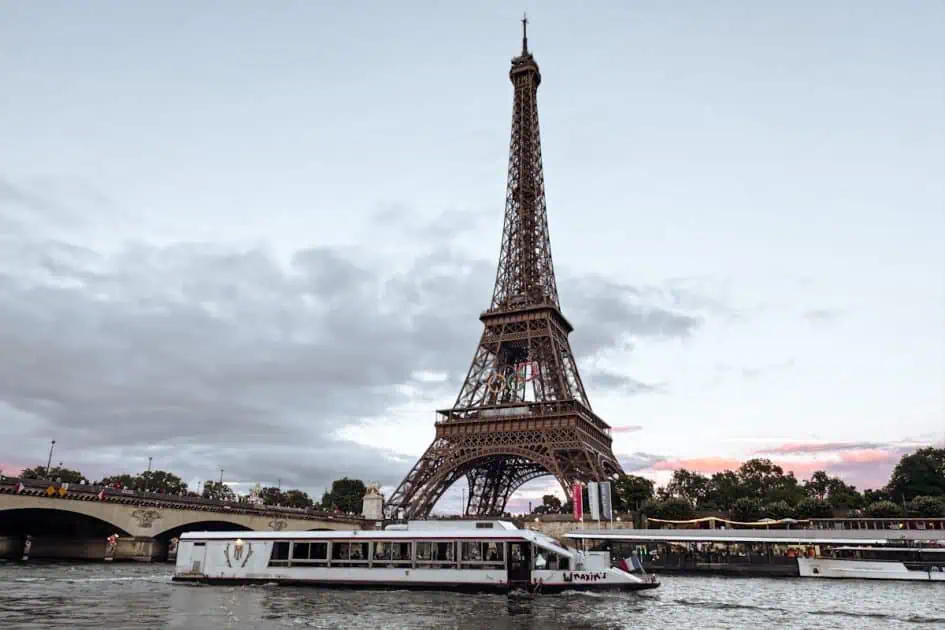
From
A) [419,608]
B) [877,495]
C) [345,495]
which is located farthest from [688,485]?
[419,608]

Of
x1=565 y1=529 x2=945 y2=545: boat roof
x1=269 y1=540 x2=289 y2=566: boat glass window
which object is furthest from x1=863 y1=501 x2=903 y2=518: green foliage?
x1=269 y1=540 x2=289 y2=566: boat glass window

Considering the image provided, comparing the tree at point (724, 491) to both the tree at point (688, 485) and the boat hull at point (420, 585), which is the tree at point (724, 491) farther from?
the boat hull at point (420, 585)

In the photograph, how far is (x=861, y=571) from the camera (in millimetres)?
54344

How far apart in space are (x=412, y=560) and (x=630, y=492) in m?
55.8

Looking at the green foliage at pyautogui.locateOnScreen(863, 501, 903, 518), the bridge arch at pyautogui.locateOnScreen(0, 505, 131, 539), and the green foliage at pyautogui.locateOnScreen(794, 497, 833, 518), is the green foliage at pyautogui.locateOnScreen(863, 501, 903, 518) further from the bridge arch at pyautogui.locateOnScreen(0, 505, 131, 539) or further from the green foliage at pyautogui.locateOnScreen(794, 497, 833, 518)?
the bridge arch at pyautogui.locateOnScreen(0, 505, 131, 539)

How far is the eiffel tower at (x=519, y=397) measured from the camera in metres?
81.2

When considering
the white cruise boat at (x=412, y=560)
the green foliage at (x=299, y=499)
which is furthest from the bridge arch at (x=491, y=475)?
the green foliage at (x=299, y=499)

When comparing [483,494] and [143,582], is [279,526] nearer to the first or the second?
[483,494]

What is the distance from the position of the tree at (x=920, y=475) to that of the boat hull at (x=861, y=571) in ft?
210

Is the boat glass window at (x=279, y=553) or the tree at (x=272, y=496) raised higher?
the tree at (x=272, y=496)

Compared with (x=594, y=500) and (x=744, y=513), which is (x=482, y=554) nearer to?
(x=594, y=500)

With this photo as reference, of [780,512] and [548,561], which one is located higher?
[780,512]

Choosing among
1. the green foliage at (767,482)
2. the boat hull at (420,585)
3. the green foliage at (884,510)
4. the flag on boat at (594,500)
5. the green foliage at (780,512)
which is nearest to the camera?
the boat hull at (420,585)

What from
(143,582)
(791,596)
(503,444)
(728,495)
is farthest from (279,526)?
(728,495)
